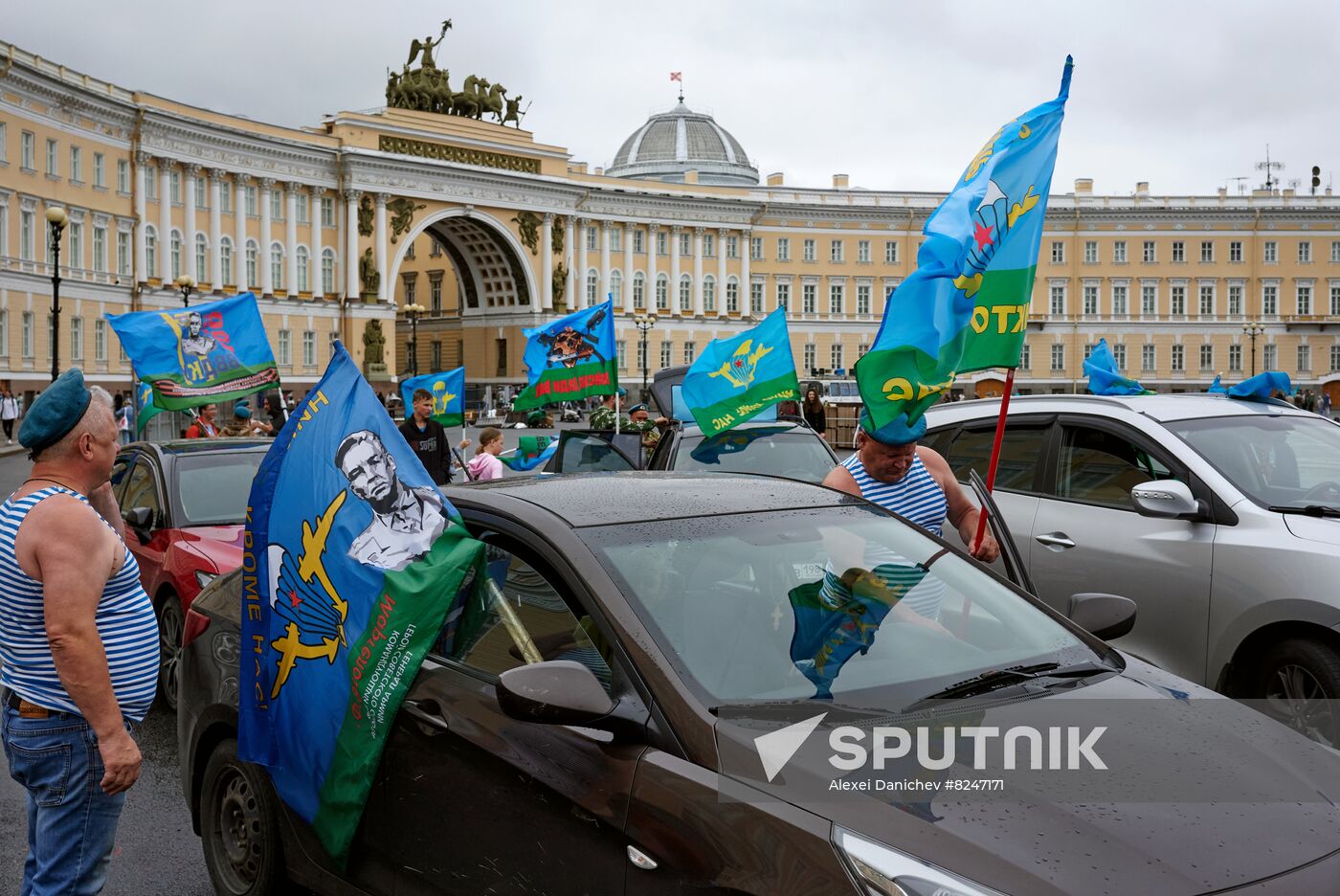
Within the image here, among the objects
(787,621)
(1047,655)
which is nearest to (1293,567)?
(1047,655)

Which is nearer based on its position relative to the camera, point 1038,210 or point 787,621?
point 787,621

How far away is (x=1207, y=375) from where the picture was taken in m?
87.6

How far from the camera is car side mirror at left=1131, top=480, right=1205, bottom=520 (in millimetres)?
5996

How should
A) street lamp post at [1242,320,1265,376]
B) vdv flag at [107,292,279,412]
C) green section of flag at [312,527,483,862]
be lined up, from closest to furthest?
1. green section of flag at [312,527,483,862]
2. vdv flag at [107,292,279,412]
3. street lamp post at [1242,320,1265,376]

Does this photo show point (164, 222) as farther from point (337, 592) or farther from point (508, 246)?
point (337, 592)

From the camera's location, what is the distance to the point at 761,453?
11.4 metres

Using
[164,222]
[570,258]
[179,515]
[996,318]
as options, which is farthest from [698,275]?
[996,318]

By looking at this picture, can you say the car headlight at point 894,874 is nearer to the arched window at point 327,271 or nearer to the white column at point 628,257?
the arched window at point 327,271

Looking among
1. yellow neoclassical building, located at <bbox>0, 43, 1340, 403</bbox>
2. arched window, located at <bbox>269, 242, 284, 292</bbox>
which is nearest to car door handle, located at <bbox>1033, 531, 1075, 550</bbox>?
yellow neoclassical building, located at <bbox>0, 43, 1340, 403</bbox>

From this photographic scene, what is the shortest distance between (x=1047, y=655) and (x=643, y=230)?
77665mm

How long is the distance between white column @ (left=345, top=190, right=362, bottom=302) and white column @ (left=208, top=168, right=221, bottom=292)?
23.6 ft

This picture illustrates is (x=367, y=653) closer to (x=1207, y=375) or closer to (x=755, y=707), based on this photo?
(x=755, y=707)

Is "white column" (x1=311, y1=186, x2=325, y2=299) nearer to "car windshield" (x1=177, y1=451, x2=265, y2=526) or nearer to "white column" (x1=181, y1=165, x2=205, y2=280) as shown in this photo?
"white column" (x1=181, y1=165, x2=205, y2=280)

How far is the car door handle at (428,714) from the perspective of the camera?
370 cm
